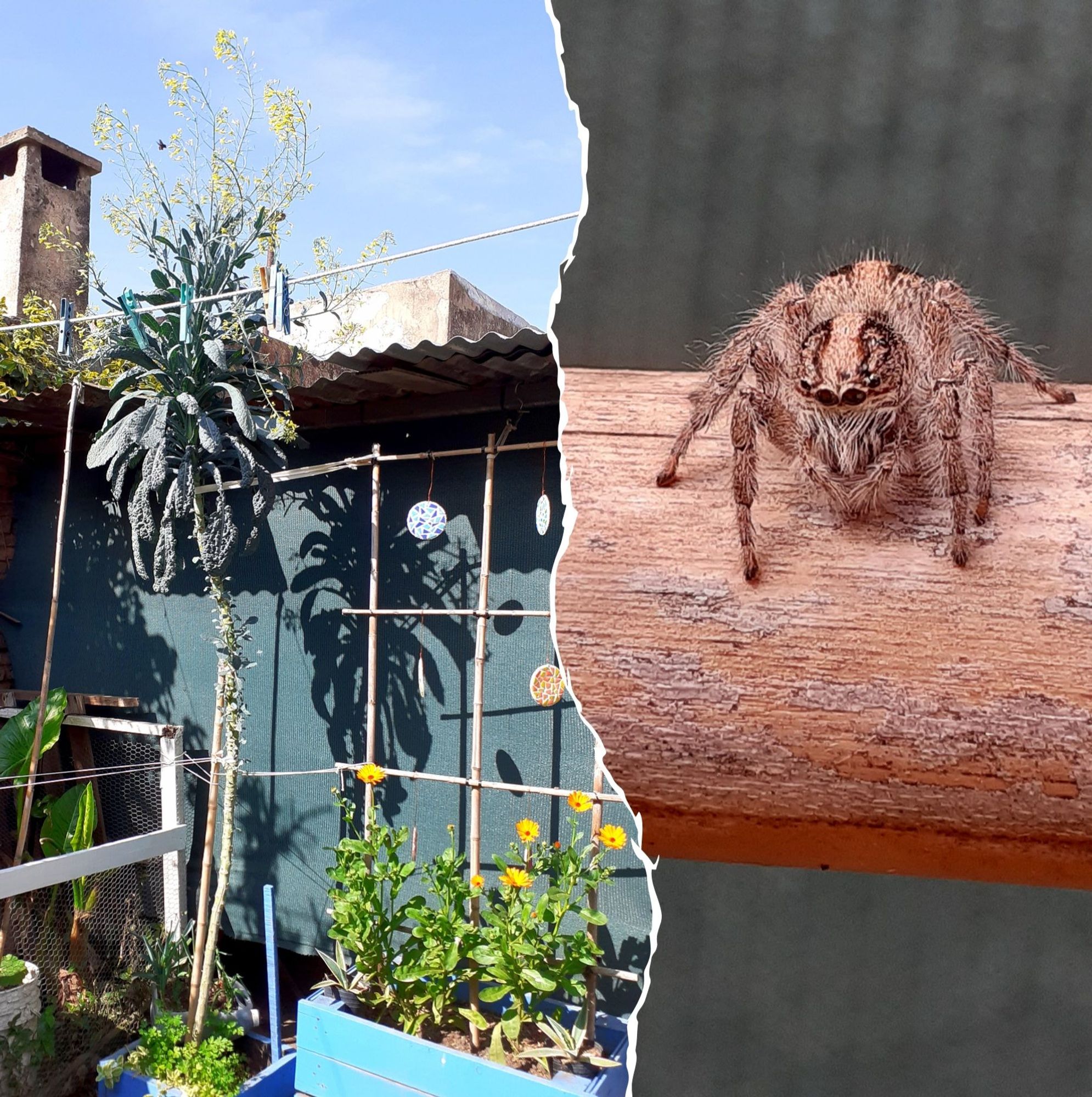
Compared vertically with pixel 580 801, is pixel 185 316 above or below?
above

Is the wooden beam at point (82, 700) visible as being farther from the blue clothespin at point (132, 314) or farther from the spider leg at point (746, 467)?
the spider leg at point (746, 467)

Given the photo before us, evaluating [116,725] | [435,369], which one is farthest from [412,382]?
[116,725]

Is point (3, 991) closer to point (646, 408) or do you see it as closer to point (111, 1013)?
point (111, 1013)

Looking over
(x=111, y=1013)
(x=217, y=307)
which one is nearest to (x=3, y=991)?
(x=111, y=1013)

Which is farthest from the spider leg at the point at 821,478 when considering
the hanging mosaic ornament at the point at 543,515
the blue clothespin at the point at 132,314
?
the blue clothespin at the point at 132,314

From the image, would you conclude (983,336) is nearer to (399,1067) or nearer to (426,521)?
(426,521)

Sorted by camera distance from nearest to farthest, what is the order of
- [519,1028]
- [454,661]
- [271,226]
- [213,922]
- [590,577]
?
1. [590,577]
2. [519,1028]
3. [271,226]
4. [213,922]
5. [454,661]
